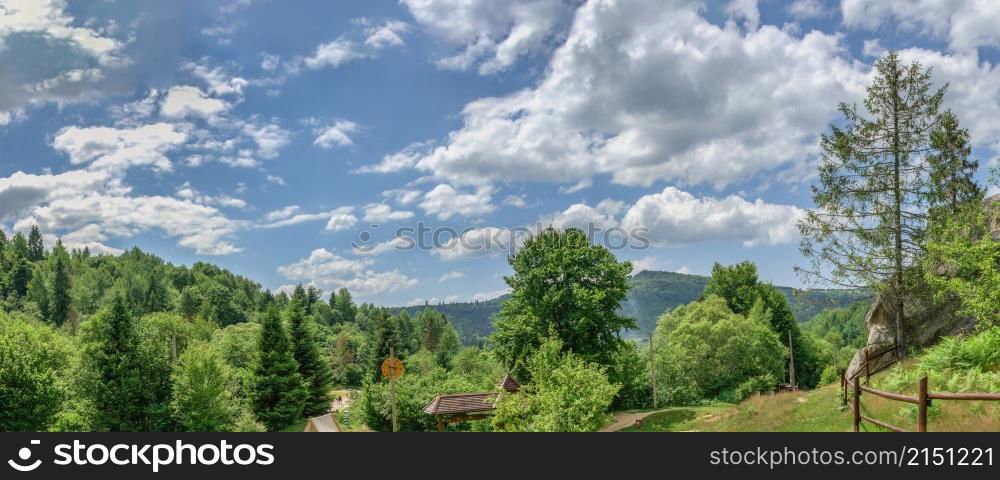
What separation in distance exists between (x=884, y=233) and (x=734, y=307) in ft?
126

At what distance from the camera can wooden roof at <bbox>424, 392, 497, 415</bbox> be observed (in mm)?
31812

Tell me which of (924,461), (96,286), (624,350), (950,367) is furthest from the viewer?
(96,286)

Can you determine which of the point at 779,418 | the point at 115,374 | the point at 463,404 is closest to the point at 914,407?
the point at 779,418

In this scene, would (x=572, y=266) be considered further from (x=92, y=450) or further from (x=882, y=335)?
(x=92, y=450)

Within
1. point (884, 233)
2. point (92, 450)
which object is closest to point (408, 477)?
point (92, 450)

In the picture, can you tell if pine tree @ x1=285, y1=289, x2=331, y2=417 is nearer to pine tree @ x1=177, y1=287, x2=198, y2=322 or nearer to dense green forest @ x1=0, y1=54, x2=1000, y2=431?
dense green forest @ x1=0, y1=54, x2=1000, y2=431

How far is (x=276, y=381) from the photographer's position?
46094 mm

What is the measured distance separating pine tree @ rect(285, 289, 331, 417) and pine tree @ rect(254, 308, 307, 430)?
4.75m

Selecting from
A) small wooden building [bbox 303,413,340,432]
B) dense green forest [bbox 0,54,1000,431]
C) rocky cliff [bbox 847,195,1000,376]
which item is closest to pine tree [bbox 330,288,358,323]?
dense green forest [bbox 0,54,1000,431]

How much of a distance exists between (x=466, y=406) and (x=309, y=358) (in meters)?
26.1

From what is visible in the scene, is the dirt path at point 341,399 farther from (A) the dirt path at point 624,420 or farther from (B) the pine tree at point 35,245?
(B) the pine tree at point 35,245

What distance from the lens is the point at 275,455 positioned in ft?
39.0

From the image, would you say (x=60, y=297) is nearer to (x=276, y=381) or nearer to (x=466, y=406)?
(x=276, y=381)

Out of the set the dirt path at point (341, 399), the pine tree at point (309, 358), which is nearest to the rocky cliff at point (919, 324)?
the pine tree at point (309, 358)
